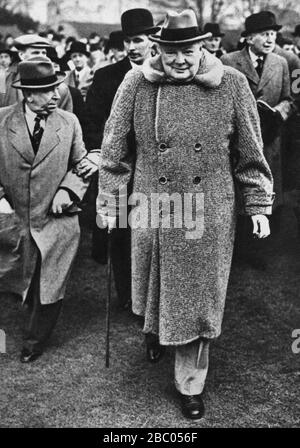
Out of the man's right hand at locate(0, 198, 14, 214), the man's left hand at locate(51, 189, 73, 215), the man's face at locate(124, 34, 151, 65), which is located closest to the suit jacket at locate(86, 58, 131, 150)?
the man's face at locate(124, 34, 151, 65)

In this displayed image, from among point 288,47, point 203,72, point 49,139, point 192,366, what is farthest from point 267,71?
point 288,47

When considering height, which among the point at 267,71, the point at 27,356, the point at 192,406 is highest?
the point at 267,71

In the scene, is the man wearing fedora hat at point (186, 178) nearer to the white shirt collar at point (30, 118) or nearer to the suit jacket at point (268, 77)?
the white shirt collar at point (30, 118)

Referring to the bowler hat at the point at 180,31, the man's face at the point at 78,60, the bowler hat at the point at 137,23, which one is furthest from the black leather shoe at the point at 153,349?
the man's face at the point at 78,60

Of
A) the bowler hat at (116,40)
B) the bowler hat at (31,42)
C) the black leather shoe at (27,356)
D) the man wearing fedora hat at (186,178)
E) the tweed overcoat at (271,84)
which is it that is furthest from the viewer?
the bowler hat at (116,40)

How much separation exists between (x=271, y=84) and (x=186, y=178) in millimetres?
2984

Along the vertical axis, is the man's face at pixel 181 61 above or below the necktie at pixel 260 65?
above

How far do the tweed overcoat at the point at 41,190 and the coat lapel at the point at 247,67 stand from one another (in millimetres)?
2250

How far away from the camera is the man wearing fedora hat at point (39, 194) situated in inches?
178

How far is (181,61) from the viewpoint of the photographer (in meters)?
3.59

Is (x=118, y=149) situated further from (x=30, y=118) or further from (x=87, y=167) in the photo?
(x=30, y=118)

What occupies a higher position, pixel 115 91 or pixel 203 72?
pixel 203 72

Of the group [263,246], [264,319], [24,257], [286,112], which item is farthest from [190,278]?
[263,246]
